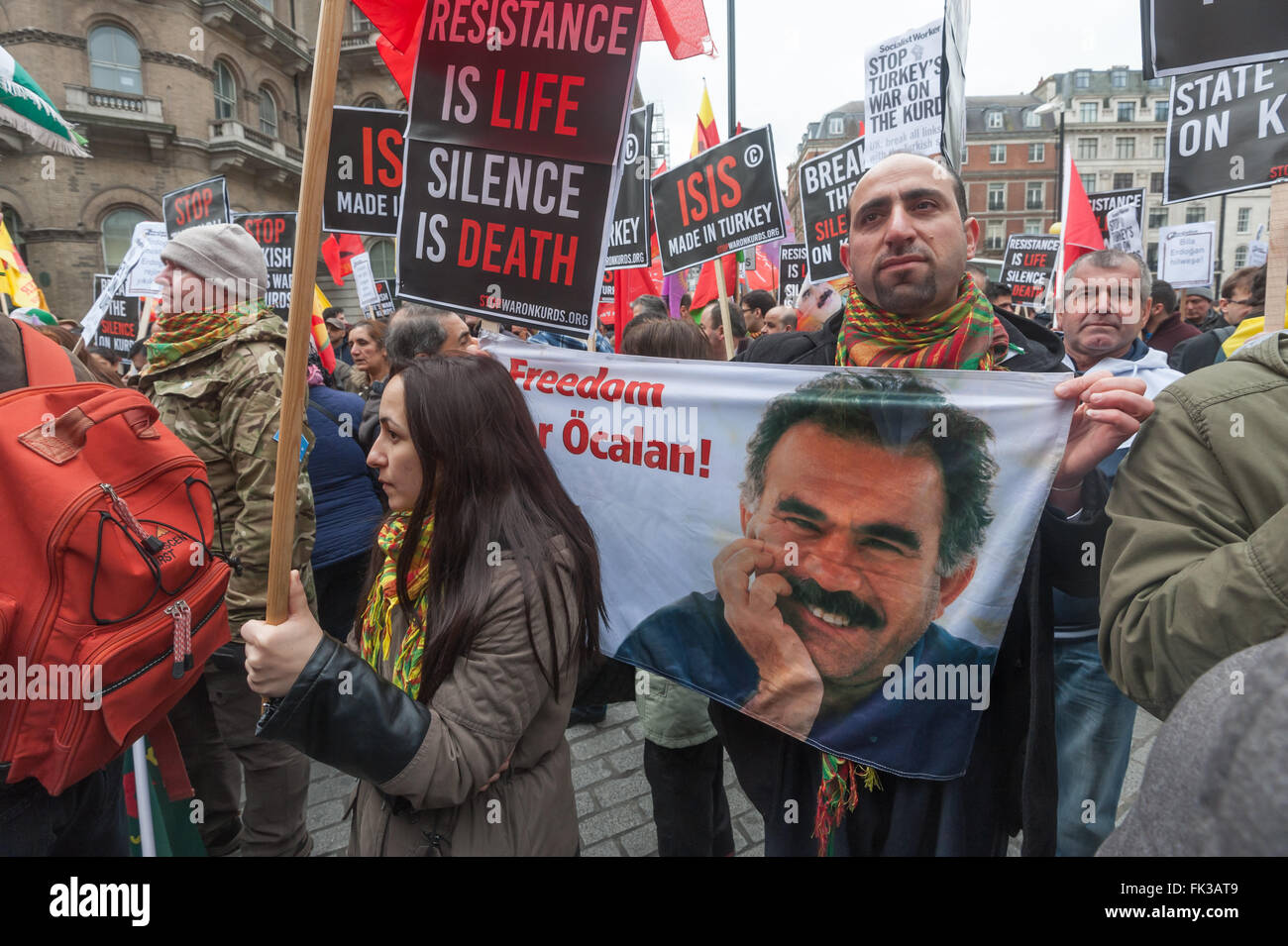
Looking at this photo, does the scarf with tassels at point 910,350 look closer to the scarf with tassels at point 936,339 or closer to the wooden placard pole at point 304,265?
the scarf with tassels at point 936,339

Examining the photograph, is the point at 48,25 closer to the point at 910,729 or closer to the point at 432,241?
the point at 432,241

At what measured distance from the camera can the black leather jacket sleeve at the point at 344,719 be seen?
132 cm

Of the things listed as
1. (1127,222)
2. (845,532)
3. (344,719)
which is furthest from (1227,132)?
(1127,222)

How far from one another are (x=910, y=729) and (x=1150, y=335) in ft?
17.7

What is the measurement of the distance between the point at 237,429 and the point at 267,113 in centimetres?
2791

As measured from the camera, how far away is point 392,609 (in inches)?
67.9

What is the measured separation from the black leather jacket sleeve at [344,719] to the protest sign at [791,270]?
9.22m

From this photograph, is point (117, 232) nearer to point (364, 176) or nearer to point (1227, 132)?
point (364, 176)

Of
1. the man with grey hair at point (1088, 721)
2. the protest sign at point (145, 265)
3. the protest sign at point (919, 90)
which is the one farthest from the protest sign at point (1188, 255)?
the protest sign at point (145, 265)

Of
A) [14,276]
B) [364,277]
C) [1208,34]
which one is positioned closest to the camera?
[1208,34]

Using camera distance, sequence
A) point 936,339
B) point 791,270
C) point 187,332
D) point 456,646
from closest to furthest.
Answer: point 456,646, point 936,339, point 187,332, point 791,270

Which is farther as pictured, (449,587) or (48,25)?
(48,25)

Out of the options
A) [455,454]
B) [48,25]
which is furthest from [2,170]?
[455,454]

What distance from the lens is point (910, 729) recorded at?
172 centimetres
